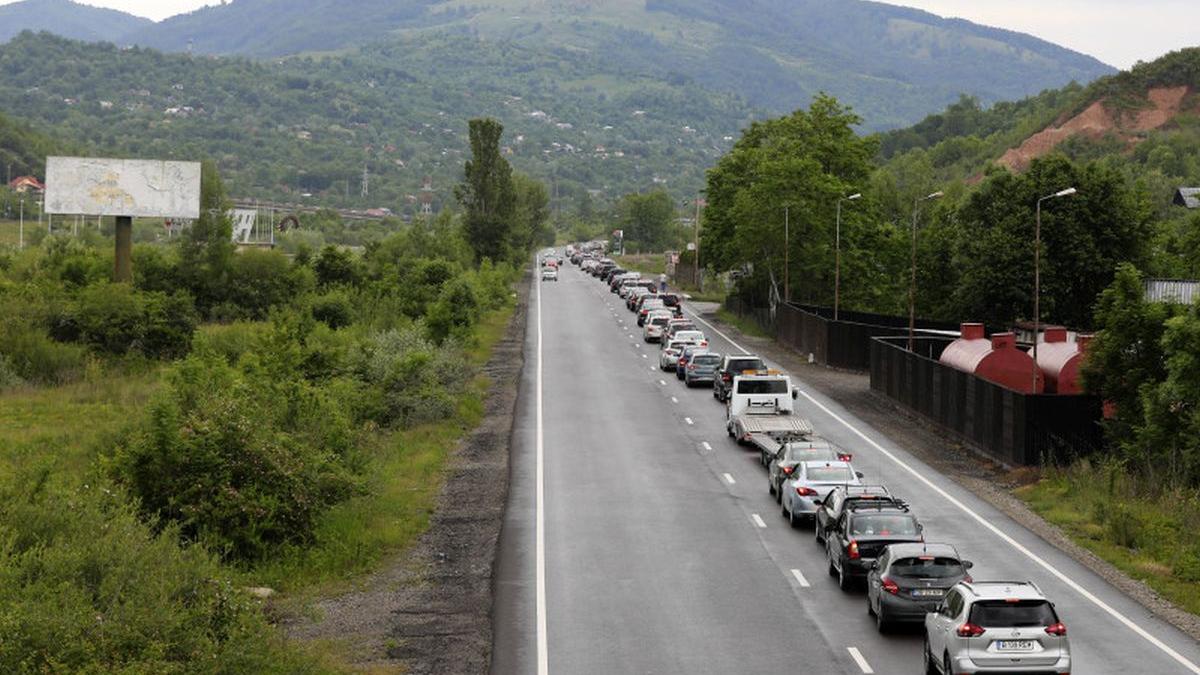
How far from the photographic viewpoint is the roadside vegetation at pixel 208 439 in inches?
812

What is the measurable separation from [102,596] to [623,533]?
15072mm

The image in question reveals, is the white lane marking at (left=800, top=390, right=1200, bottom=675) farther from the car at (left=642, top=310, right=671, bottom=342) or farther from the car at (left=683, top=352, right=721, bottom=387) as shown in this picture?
the car at (left=642, top=310, right=671, bottom=342)

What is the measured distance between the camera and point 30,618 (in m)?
18.5

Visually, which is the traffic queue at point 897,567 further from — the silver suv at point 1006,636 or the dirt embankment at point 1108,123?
the dirt embankment at point 1108,123

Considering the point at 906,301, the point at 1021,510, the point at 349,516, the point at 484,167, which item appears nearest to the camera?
the point at 349,516

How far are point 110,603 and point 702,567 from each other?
13035mm

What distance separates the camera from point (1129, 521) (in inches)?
1335

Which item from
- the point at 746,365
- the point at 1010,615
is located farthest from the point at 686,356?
the point at 1010,615

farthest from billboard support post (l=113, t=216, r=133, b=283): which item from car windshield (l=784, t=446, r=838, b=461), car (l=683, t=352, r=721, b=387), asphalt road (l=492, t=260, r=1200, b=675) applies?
car windshield (l=784, t=446, r=838, b=461)

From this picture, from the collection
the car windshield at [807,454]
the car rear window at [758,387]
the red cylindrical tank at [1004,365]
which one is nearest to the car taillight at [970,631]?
the car windshield at [807,454]

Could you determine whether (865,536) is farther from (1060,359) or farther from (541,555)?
(1060,359)

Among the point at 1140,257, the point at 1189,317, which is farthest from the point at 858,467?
the point at 1140,257

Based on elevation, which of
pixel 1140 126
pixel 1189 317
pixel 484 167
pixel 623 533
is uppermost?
pixel 1140 126

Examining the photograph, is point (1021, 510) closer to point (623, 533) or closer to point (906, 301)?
point (623, 533)
